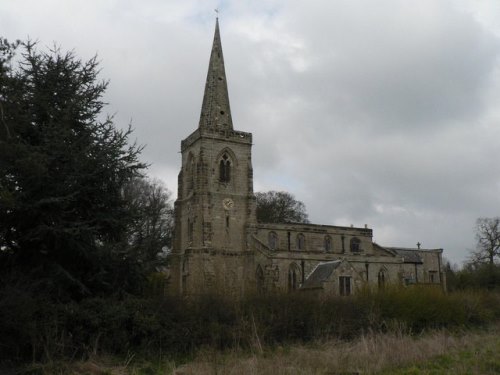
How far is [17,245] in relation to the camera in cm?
1680

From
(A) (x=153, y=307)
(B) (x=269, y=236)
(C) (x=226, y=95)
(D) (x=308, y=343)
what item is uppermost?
(C) (x=226, y=95)

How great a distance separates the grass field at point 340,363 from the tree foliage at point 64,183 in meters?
3.12

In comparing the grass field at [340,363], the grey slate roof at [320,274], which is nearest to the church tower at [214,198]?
the grey slate roof at [320,274]

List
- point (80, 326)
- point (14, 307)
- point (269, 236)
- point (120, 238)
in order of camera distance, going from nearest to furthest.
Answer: point (14, 307) < point (80, 326) < point (120, 238) < point (269, 236)

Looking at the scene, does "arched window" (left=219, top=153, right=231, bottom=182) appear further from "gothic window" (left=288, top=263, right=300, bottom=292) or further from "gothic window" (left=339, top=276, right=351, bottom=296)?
"gothic window" (left=339, top=276, right=351, bottom=296)

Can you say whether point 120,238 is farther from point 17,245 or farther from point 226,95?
point 226,95

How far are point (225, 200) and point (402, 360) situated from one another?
29.3 metres

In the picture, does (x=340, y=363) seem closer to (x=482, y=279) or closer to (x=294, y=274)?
(x=294, y=274)

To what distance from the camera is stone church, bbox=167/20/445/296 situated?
3912 cm

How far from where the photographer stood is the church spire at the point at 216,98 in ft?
144

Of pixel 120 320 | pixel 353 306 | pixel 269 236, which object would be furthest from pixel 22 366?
pixel 269 236

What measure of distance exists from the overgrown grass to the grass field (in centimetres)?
79

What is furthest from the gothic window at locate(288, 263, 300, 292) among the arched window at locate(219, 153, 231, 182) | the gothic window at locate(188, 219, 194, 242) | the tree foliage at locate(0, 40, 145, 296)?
the tree foliage at locate(0, 40, 145, 296)

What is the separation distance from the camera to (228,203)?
42.3 meters
